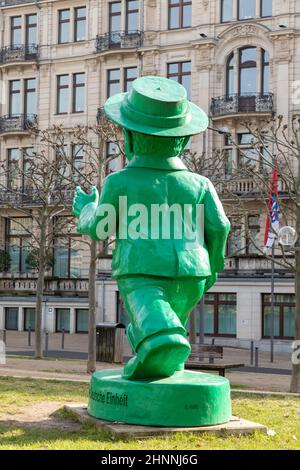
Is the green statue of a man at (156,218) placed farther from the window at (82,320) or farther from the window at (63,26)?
the window at (63,26)

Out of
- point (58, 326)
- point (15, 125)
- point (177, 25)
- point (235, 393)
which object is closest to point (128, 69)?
point (177, 25)

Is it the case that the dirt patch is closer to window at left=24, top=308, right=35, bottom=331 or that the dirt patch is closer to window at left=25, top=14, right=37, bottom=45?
window at left=24, top=308, right=35, bottom=331

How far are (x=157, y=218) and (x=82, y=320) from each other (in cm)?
2928

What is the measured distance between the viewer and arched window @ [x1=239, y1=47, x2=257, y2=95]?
34.0m

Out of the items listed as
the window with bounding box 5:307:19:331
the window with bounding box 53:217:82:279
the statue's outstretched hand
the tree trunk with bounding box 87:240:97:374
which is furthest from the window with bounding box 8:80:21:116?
the statue's outstretched hand

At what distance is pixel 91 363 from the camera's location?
16828 millimetres

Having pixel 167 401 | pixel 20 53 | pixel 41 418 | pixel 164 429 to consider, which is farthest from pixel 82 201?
pixel 20 53

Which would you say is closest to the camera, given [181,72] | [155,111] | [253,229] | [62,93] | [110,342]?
[155,111]

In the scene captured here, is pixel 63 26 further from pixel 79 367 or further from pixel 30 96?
pixel 79 367

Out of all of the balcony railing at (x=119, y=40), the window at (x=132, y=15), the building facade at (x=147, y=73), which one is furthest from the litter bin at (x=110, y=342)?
the window at (x=132, y=15)

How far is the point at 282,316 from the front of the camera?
30.6 m

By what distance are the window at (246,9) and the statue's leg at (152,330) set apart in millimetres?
29602
